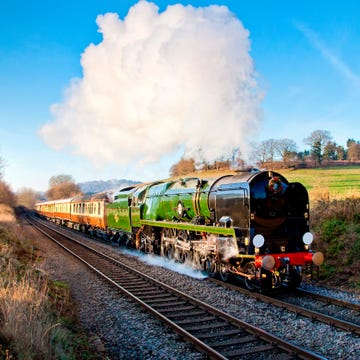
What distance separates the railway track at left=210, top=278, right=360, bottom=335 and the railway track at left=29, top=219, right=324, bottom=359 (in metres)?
1.52

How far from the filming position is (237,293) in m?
9.28

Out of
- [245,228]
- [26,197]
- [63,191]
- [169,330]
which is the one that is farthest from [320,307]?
[26,197]

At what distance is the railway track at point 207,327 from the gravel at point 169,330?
0.81ft

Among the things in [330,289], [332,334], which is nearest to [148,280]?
[330,289]

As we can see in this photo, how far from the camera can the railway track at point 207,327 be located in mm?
5539

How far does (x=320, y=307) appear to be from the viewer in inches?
316

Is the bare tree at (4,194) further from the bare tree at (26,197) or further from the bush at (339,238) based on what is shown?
the bush at (339,238)

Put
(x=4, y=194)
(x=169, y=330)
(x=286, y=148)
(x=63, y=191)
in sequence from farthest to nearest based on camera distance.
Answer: (x=63, y=191) → (x=4, y=194) → (x=286, y=148) → (x=169, y=330)

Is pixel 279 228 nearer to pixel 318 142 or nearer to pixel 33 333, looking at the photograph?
pixel 33 333

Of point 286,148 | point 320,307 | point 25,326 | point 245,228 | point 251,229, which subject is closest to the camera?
point 25,326

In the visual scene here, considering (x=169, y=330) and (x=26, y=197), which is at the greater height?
(x=26, y=197)

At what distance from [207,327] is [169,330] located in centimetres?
69

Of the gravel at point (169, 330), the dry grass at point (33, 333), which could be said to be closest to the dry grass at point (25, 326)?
the dry grass at point (33, 333)

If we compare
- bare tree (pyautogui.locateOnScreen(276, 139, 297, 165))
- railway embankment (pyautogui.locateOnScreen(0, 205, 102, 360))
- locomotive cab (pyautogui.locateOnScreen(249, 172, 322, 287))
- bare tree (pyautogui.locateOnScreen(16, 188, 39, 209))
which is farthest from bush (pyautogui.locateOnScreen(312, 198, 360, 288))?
bare tree (pyautogui.locateOnScreen(16, 188, 39, 209))
